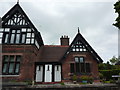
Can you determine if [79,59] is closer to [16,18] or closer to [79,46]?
[79,46]

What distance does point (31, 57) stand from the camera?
12.6 metres

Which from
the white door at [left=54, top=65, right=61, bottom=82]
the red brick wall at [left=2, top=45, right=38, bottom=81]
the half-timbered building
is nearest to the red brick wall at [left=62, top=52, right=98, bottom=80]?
the half-timbered building

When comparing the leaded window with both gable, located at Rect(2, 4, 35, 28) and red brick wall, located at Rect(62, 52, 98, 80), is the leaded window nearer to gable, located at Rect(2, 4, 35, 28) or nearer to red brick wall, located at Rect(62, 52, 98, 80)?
red brick wall, located at Rect(62, 52, 98, 80)

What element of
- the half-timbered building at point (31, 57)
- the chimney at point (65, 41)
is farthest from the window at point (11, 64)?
the chimney at point (65, 41)

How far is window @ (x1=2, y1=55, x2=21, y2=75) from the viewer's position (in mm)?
11873

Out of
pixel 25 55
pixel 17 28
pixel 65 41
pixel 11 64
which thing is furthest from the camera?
pixel 65 41

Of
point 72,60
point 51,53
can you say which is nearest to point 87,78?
point 72,60

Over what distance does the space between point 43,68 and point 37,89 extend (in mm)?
6626

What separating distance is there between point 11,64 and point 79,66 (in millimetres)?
8367

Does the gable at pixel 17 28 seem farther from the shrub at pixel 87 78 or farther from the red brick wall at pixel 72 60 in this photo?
the shrub at pixel 87 78

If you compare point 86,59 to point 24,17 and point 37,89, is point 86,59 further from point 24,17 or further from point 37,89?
point 24,17

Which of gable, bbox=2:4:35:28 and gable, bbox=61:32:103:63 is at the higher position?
gable, bbox=2:4:35:28

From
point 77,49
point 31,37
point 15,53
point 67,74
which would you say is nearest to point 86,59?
point 77,49

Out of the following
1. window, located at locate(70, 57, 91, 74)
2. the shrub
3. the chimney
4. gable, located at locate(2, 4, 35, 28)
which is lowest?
the shrub
